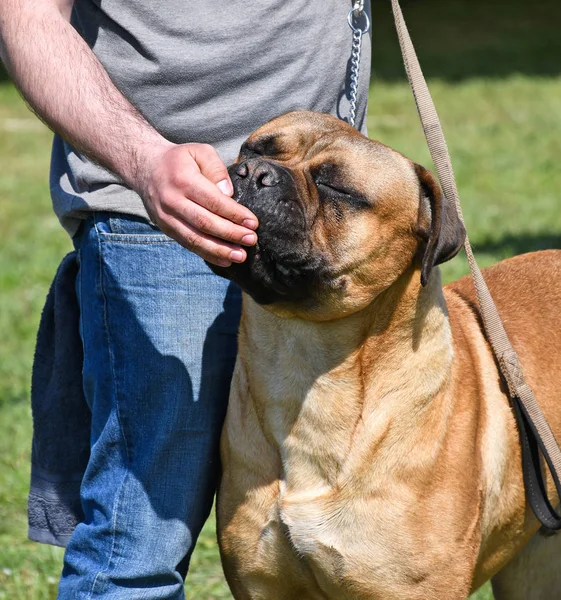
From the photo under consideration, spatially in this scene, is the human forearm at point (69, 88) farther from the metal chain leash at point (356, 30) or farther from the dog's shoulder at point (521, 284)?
the dog's shoulder at point (521, 284)

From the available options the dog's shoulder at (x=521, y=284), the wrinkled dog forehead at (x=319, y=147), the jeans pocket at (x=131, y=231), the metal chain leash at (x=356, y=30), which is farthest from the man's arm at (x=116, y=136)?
the dog's shoulder at (x=521, y=284)

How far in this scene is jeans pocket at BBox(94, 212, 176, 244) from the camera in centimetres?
300

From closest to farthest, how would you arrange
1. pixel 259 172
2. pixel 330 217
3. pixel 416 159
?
pixel 259 172 → pixel 330 217 → pixel 416 159

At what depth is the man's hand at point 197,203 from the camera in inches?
93.1

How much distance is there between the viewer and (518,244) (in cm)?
858

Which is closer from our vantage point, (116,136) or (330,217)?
(116,136)

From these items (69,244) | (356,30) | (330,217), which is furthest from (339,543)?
(69,244)

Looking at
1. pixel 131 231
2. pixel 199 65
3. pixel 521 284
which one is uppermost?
pixel 199 65

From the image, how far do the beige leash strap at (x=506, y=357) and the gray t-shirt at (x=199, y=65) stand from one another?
314 millimetres

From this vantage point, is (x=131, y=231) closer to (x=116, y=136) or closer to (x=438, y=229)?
(x=116, y=136)

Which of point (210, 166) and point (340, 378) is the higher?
point (210, 166)

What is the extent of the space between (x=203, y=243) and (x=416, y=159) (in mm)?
9248

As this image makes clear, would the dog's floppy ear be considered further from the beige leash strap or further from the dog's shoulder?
the dog's shoulder

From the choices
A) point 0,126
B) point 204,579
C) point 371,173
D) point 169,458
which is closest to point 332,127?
point 371,173
